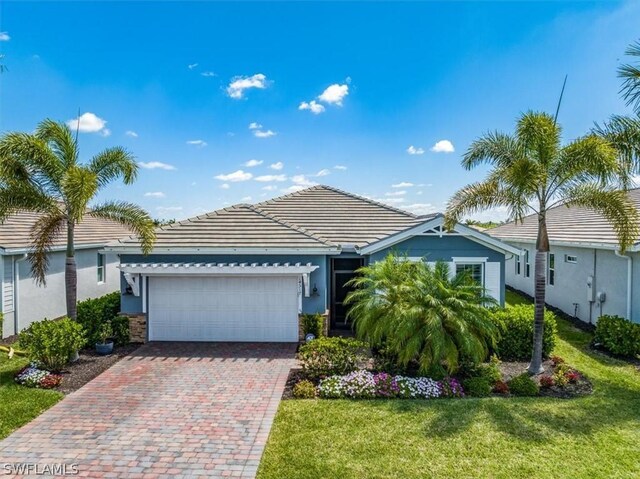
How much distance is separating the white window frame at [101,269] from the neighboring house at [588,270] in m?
Answer: 22.4

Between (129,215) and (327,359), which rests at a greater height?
(129,215)

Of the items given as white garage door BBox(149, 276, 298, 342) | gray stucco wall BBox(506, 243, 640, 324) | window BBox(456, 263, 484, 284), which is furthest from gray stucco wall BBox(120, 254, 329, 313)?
gray stucco wall BBox(506, 243, 640, 324)

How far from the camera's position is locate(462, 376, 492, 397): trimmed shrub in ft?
29.5

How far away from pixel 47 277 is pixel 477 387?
57.8ft

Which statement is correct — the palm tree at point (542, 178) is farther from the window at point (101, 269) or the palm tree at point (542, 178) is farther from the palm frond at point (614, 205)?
the window at point (101, 269)

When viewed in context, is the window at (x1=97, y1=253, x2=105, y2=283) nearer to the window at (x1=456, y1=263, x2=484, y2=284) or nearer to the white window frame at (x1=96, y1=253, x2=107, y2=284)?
the white window frame at (x1=96, y1=253, x2=107, y2=284)

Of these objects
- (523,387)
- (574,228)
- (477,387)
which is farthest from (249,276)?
(574,228)

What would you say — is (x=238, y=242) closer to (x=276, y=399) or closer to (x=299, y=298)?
(x=299, y=298)

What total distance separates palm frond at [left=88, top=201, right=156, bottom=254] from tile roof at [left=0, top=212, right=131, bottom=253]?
2154 millimetres

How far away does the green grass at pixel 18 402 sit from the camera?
7566 millimetres

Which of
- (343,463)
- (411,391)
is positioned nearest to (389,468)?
(343,463)

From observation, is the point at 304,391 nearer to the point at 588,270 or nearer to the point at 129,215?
the point at 129,215

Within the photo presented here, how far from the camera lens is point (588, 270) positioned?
15.8m

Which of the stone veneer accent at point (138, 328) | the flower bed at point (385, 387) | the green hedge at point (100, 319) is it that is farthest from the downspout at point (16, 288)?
the flower bed at point (385, 387)
